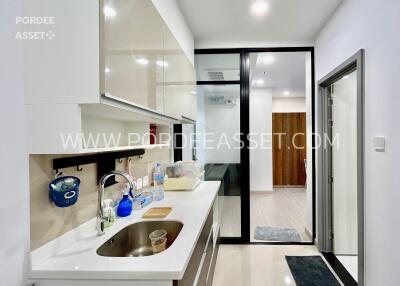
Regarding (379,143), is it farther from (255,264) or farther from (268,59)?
(268,59)

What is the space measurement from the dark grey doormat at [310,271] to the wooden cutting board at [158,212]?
160cm

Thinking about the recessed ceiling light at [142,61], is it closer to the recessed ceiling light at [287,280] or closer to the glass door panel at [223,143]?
the glass door panel at [223,143]

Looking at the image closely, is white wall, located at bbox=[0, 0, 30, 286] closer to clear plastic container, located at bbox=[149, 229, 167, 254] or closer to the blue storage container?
the blue storage container

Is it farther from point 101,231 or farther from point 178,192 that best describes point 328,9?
point 101,231

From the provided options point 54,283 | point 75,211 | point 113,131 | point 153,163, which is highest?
point 113,131

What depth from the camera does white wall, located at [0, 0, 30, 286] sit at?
923 millimetres

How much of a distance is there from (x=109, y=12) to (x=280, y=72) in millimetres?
Answer: 4358

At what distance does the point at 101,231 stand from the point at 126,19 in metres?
1.09

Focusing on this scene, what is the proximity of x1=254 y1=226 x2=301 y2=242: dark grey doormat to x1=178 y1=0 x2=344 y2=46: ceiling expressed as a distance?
271cm

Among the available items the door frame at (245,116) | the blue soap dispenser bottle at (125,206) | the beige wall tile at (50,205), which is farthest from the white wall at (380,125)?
the beige wall tile at (50,205)

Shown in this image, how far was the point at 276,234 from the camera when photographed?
3707 millimetres

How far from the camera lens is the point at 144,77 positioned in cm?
137

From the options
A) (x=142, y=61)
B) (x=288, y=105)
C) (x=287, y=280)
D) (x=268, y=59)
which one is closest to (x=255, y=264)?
(x=287, y=280)

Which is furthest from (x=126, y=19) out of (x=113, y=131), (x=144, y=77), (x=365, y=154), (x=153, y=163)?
(x=365, y=154)
